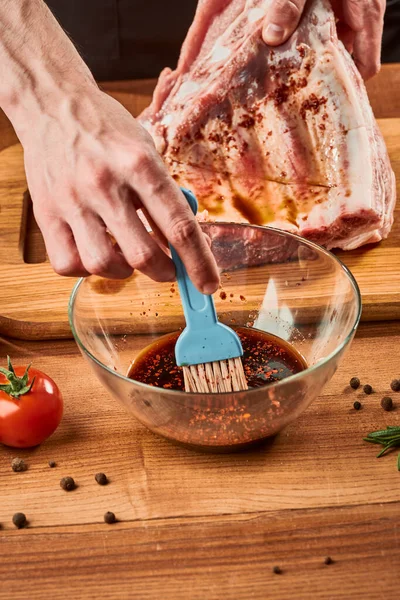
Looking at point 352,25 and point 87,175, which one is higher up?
point 87,175

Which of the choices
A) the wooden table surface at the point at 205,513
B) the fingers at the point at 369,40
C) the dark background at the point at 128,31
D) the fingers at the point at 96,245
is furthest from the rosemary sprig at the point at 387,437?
the dark background at the point at 128,31

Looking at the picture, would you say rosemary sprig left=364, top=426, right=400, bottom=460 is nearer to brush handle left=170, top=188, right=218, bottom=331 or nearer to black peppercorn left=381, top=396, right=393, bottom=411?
black peppercorn left=381, top=396, right=393, bottom=411

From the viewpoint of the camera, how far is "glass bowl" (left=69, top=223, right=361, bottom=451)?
1.64 metres

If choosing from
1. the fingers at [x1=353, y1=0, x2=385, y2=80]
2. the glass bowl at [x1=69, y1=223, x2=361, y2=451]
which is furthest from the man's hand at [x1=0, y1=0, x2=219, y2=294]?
the fingers at [x1=353, y1=0, x2=385, y2=80]

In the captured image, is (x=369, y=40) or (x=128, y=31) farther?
(x=128, y=31)

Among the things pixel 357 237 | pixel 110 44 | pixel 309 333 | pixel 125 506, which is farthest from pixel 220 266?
pixel 110 44

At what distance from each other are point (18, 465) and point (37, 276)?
0.73m

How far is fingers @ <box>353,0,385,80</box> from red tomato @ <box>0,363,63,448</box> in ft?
4.81

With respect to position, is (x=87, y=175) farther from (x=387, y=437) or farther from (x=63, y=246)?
(x=387, y=437)

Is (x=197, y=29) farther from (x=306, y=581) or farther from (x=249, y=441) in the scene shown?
(x=306, y=581)

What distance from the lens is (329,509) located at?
164cm

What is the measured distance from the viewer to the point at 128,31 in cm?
307

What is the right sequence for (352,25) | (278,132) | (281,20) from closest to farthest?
(281,20) < (278,132) < (352,25)

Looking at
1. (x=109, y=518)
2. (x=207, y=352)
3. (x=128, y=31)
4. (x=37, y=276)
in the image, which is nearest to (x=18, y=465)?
(x=109, y=518)
